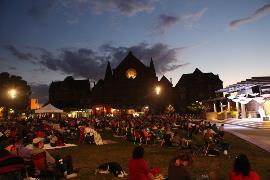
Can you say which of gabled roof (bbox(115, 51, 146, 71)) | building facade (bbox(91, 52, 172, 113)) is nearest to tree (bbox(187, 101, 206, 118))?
building facade (bbox(91, 52, 172, 113))

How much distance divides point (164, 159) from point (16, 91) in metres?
70.1

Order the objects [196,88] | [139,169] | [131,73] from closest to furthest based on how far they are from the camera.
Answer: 1. [139,169]
2. [131,73]
3. [196,88]

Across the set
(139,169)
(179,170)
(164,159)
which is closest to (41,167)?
(139,169)

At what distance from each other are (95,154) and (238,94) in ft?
90.9

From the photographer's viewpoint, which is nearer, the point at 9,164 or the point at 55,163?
the point at 9,164

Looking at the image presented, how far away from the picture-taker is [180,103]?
76312 millimetres

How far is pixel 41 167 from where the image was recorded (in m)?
10.3

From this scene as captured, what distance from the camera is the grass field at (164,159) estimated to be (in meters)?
11.7

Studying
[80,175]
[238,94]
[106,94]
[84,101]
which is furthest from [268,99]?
[84,101]

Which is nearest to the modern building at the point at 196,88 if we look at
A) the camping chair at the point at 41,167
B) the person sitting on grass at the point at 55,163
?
the person sitting on grass at the point at 55,163

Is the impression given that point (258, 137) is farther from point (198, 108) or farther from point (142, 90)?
point (142, 90)

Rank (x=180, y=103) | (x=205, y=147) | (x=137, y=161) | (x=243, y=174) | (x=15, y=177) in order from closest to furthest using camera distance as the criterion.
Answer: (x=243, y=174)
(x=137, y=161)
(x=15, y=177)
(x=205, y=147)
(x=180, y=103)

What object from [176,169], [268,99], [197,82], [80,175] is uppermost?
[197,82]

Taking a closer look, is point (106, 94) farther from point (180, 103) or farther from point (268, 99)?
point (268, 99)
